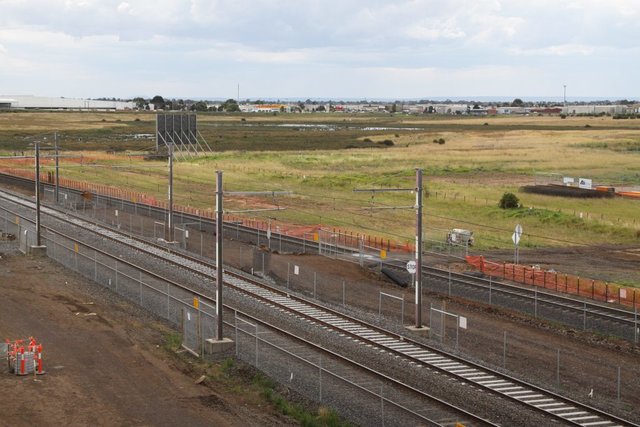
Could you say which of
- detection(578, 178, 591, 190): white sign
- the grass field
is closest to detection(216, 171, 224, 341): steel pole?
the grass field

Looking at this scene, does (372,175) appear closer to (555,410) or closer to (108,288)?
(108,288)

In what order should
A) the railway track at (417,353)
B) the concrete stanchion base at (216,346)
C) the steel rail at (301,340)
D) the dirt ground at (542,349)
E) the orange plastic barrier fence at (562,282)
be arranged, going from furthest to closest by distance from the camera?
1. the orange plastic barrier fence at (562,282)
2. the concrete stanchion base at (216,346)
3. the dirt ground at (542,349)
4. the railway track at (417,353)
5. the steel rail at (301,340)

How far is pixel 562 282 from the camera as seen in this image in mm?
48250

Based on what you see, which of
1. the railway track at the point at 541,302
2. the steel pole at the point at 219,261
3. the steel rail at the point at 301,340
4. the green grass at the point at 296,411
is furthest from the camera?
the railway track at the point at 541,302

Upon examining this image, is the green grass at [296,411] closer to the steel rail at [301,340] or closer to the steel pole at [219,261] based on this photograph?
the steel rail at [301,340]

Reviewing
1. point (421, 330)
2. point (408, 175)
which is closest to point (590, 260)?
point (421, 330)

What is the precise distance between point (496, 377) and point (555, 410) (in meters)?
3.63

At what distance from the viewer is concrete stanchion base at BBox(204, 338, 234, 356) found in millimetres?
33188

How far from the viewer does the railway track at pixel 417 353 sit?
27.1 meters

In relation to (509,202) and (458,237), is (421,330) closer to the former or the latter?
(458,237)

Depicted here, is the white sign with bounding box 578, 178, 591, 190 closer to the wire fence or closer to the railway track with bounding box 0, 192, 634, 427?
the railway track with bounding box 0, 192, 634, 427

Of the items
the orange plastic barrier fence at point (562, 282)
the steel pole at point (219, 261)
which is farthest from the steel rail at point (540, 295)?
the steel pole at point (219, 261)

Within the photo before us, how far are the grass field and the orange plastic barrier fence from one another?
Result: 32.5ft

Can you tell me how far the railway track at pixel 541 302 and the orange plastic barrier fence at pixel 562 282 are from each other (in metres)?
1.18
